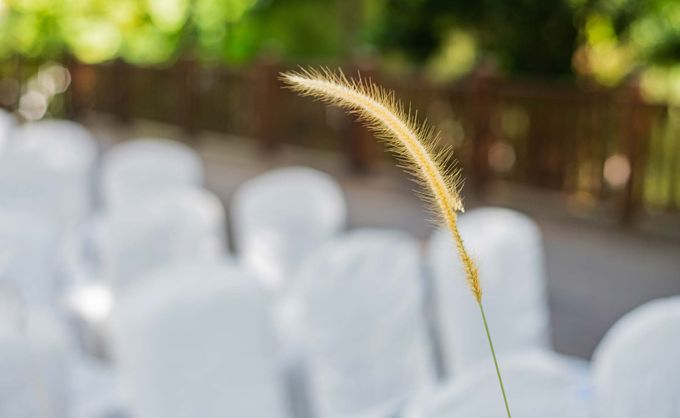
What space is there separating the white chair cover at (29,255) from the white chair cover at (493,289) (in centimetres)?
144

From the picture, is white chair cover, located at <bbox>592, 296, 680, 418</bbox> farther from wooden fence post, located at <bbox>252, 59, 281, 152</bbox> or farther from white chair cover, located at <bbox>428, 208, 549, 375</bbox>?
wooden fence post, located at <bbox>252, 59, 281, 152</bbox>

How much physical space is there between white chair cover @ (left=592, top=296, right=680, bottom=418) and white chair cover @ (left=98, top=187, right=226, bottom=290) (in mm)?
1900

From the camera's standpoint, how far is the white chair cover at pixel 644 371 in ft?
5.57

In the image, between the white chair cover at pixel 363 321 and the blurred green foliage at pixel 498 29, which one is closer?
the white chair cover at pixel 363 321

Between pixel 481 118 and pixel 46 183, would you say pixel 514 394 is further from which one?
pixel 481 118

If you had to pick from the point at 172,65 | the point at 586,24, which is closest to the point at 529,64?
the point at 586,24

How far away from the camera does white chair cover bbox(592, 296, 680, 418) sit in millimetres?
1697

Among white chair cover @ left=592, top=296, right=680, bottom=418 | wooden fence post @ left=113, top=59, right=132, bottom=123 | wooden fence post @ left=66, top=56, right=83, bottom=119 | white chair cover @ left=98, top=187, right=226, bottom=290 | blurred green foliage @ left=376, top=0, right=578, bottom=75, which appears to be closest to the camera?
white chair cover @ left=592, top=296, right=680, bottom=418

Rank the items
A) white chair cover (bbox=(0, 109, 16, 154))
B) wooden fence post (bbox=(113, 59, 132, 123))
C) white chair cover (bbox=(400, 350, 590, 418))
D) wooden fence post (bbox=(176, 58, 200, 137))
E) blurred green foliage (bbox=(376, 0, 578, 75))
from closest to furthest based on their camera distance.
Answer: white chair cover (bbox=(400, 350, 590, 418)) < white chair cover (bbox=(0, 109, 16, 154)) < blurred green foliage (bbox=(376, 0, 578, 75)) < wooden fence post (bbox=(176, 58, 200, 137)) < wooden fence post (bbox=(113, 59, 132, 123))

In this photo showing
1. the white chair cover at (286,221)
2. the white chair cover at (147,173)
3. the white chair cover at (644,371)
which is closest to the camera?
the white chair cover at (644,371)

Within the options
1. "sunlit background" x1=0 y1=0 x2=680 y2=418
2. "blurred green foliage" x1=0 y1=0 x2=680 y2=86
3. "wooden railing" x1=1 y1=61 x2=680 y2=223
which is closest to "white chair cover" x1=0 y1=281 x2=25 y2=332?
"sunlit background" x1=0 y1=0 x2=680 y2=418

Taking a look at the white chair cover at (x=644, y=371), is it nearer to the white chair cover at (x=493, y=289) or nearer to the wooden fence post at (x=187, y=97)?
the white chair cover at (x=493, y=289)

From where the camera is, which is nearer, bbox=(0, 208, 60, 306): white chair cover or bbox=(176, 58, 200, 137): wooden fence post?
bbox=(0, 208, 60, 306): white chair cover

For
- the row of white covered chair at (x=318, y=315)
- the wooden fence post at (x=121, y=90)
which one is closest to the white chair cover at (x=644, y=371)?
the row of white covered chair at (x=318, y=315)
